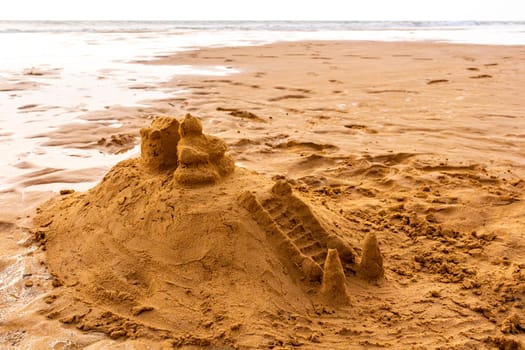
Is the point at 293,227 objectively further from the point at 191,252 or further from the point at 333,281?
the point at 191,252

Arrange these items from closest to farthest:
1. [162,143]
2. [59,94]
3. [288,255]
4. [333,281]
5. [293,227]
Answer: [333,281] → [288,255] → [293,227] → [162,143] → [59,94]

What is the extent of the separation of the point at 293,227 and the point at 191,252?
0.56 m

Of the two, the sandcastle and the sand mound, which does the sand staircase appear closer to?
the sand mound

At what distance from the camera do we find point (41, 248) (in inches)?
115

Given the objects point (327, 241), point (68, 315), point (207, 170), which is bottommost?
point (68, 315)

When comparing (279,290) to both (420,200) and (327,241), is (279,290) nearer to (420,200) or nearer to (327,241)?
(327,241)

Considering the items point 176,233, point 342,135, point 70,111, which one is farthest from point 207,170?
point 70,111

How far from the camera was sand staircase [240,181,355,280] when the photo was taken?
2428 mm

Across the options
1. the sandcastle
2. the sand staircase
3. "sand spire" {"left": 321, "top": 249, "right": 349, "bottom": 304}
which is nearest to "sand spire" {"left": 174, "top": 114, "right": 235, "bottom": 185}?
the sandcastle

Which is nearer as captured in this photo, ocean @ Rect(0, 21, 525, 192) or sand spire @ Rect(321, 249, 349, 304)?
sand spire @ Rect(321, 249, 349, 304)

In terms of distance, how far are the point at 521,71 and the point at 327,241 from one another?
891 centimetres

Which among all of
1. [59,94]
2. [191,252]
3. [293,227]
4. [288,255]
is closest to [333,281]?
[288,255]

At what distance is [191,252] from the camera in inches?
96.3

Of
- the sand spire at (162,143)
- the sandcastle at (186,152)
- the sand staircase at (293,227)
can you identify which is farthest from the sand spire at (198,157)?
the sand staircase at (293,227)
